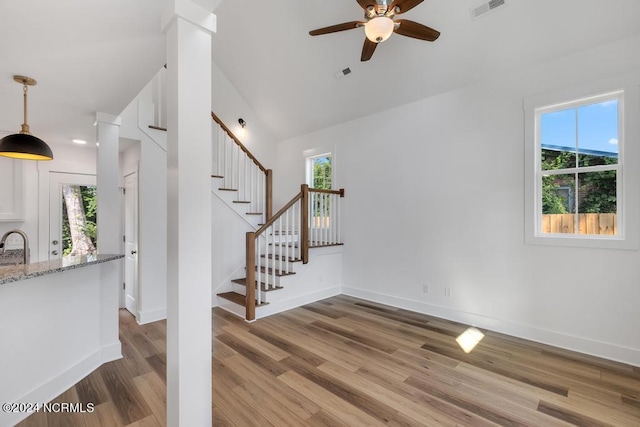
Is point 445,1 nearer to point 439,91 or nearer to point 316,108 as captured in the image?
point 439,91

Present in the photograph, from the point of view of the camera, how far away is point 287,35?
4.20m

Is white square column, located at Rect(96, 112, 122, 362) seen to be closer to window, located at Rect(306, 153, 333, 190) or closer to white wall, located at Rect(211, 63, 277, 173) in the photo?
white wall, located at Rect(211, 63, 277, 173)

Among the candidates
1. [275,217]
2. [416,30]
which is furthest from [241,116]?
[416,30]

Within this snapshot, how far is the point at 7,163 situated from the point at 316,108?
180 inches

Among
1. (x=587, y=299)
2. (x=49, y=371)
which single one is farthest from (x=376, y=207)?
(x=49, y=371)

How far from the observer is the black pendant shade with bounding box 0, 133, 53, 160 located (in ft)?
7.21

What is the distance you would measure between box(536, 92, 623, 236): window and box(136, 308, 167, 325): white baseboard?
480 centimetres

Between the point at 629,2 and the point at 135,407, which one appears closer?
the point at 135,407

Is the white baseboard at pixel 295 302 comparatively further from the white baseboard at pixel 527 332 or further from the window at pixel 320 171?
the window at pixel 320 171

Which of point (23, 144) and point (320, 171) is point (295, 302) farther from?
point (23, 144)

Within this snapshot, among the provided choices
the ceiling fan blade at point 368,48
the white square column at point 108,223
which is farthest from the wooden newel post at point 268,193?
the ceiling fan blade at point 368,48

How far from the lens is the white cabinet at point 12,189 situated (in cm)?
394

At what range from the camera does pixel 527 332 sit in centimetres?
322

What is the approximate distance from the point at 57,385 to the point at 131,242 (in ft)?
7.64
